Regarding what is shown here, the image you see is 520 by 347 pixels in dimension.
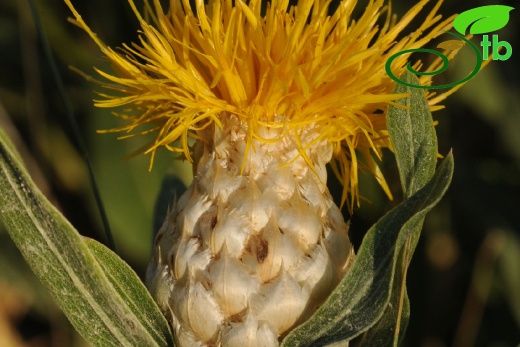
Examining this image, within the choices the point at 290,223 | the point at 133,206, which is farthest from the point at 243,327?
the point at 133,206

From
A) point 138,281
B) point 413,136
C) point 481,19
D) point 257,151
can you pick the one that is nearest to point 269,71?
point 257,151

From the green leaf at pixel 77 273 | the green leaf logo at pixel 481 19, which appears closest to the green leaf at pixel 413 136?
the green leaf logo at pixel 481 19

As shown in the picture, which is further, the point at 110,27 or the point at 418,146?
the point at 110,27

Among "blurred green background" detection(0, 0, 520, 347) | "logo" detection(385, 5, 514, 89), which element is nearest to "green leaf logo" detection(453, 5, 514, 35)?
"logo" detection(385, 5, 514, 89)

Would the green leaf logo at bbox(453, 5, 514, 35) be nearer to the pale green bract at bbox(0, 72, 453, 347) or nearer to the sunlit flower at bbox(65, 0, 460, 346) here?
the sunlit flower at bbox(65, 0, 460, 346)

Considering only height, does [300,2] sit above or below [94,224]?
above

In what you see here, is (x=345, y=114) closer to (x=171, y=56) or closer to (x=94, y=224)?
(x=171, y=56)

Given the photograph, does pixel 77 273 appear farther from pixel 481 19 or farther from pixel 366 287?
pixel 481 19

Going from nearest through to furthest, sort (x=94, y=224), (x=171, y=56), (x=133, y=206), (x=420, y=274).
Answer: (x=171, y=56), (x=133, y=206), (x=420, y=274), (x=94, y=224)
